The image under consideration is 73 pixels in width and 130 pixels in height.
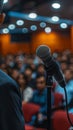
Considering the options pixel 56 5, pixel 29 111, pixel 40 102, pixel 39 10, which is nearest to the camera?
pixel 56 5

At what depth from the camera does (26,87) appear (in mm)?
4355

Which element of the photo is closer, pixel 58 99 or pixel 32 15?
pixel 32 15

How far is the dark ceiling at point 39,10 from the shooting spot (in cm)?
178

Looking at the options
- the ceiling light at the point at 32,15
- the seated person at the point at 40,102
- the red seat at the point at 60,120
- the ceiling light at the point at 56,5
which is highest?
the ceiling light at the point at 56,5

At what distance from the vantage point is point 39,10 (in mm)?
1903

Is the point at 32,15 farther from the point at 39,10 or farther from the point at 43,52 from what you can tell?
the point at 43,52

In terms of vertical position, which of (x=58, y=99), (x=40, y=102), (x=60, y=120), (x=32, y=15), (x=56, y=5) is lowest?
(x=40, y=102)

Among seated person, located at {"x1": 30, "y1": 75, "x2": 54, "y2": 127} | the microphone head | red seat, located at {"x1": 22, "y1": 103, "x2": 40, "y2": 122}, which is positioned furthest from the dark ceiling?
red seat, located at {"x1": 22, "y1": 103, "x2": 40, "y2": 122}

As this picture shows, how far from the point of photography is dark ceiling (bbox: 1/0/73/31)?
178 cm

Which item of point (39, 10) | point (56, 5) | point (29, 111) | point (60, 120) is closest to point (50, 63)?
point (56, 5)

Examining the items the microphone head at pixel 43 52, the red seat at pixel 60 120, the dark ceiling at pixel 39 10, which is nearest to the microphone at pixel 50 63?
the microphone head at pixel 43 52

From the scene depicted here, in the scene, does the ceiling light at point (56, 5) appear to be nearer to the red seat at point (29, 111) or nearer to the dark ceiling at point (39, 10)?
the dark ceiling at point (39, 10)

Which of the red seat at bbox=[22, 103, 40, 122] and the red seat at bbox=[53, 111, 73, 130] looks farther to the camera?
the red seat at bbox=[22, 103, 40, 122]

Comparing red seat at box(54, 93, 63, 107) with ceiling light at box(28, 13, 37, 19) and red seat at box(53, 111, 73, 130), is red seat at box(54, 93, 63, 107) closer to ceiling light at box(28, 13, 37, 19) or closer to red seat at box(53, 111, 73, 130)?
red seat at box(53, 111, 73, 130)
